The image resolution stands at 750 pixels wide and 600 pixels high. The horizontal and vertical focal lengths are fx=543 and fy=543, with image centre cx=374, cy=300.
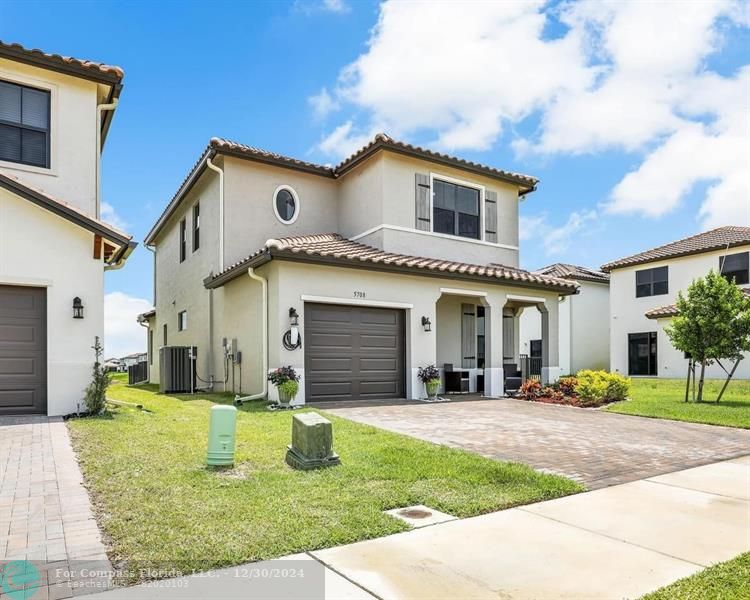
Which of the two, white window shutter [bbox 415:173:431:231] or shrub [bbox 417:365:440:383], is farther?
white window shutter [bbox 415:173:431:231]

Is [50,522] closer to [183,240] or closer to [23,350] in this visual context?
[23,350]

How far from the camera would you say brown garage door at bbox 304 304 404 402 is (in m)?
12.9

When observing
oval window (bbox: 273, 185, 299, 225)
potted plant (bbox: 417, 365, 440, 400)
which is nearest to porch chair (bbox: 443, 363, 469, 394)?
potted plant (bbox: 417, 365, 440, 400)

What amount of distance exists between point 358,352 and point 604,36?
9.09 metres

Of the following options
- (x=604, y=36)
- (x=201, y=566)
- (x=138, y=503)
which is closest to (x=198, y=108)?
(x=604, y=36)

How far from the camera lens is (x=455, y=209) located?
17.0 meters

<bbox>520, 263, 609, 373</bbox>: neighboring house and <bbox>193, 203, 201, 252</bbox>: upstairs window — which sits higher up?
<bbox>193, 203, 201, 252</bbox>: upstairs window

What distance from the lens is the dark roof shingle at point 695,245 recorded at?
2327cm

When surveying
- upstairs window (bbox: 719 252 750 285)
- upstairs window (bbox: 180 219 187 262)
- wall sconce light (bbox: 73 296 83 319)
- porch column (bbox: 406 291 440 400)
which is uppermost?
upstairs window (bbox: 180 219 187 262)

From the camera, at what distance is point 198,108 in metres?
15.7

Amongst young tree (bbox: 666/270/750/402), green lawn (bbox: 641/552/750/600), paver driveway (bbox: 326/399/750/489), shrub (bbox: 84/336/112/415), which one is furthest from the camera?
young tree (bbox: 666/270/750/402)

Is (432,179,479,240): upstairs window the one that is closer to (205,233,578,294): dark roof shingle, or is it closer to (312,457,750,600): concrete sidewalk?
(205,233,578,294): dark roof shingle

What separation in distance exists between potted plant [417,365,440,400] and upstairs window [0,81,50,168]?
9724mm

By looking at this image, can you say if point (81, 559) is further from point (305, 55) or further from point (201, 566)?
point (305, 55)
